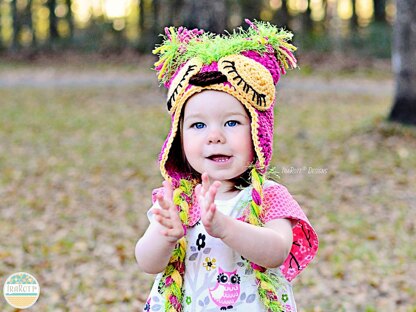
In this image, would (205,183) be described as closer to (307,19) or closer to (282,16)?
(282,16)

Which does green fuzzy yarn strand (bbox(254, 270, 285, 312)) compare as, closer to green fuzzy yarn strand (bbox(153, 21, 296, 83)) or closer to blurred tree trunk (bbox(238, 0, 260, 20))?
green fuzzy yarn strand (bbox(153, 21, 296, 83))

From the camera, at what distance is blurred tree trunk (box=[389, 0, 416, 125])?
9.86m

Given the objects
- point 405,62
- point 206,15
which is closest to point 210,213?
point 405,62

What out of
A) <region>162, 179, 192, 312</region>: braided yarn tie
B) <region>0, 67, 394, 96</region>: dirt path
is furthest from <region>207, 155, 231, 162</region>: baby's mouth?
<region>0, 67, 394, 96</region>: dirt path

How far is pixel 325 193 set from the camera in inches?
319

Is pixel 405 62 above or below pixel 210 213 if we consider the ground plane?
below

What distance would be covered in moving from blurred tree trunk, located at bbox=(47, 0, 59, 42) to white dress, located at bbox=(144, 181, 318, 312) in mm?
29356

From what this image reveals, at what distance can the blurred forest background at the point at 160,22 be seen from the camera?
26.1 m

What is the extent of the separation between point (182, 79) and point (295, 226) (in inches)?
27.7

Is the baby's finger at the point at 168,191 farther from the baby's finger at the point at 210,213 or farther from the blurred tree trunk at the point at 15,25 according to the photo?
the blurred tree trunk at the point at 15,25

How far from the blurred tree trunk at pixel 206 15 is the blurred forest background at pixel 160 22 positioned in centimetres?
1213

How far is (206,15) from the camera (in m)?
12.7

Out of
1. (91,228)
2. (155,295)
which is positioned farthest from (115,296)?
(155,295)

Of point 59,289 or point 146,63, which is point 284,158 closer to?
point 59,289
